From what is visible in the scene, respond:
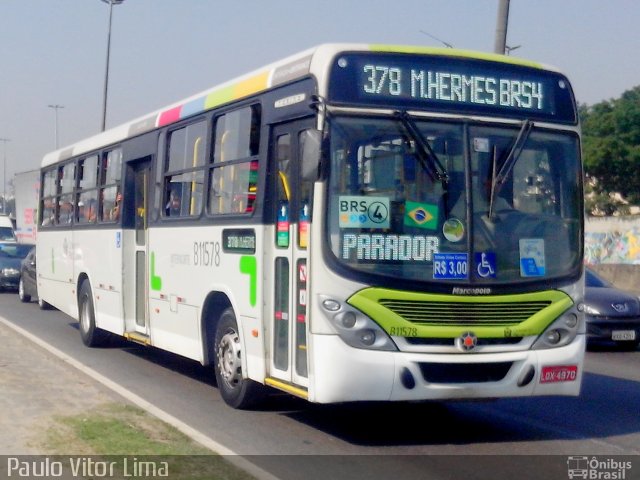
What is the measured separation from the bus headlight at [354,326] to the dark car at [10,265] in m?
23.4

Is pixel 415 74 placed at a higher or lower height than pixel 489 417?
higher

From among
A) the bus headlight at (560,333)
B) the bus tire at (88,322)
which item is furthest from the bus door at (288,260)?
the bus tire at (88,322)

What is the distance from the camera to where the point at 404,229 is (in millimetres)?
8438

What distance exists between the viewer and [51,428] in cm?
855

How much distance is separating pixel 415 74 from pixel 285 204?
1627 millimetres

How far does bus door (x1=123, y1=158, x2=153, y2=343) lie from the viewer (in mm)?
13711

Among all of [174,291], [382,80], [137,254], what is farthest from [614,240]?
[382,80]

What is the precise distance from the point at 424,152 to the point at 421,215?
0.52 meters

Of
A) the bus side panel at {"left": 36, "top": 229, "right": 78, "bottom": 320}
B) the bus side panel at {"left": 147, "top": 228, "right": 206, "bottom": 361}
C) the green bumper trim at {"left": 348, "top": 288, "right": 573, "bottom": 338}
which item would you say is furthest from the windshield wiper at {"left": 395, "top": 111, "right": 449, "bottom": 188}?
the bus side panel at {"left": 36, "top": 229, "right": 78, "bottom": 320}

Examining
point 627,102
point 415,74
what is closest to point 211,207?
point 415,74

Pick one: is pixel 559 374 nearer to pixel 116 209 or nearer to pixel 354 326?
pixel 354 326

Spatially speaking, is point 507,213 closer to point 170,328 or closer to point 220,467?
point 220,467

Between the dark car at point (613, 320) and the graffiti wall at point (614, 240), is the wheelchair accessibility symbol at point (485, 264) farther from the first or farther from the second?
the graffiti wall at point (614, 240)

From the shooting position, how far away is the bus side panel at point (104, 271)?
47.2ft
